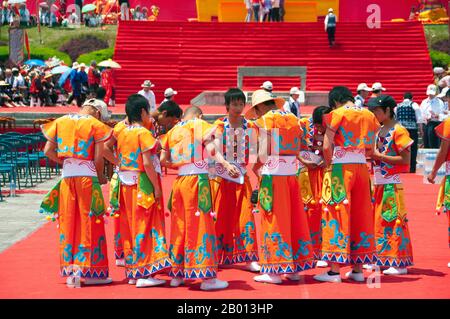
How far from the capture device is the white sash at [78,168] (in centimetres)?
941

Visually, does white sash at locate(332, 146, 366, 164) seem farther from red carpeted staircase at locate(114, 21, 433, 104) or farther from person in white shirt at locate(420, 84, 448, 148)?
red carpeted staircase at locate(114, 21, 433, 104)

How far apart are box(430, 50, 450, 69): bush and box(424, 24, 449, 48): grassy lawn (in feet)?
10.5

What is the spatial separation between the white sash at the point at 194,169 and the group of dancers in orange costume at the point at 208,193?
0.01 metres

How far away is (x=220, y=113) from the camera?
2600 centimetres

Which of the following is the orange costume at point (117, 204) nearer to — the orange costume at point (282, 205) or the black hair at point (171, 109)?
the black hair at point (171, 109)

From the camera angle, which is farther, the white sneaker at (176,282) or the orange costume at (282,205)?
the orange costume at (282,205)

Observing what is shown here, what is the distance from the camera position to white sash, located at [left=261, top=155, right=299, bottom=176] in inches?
375

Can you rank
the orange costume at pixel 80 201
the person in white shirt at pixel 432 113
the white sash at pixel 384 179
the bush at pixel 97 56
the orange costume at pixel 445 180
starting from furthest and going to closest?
the bush at pixel 97 56 < the person in white shirt at pixel 432 113 < the orange costume at pixel 445 180 < the white sash at pixel 384 179 < the orange costume at pixel 80 201

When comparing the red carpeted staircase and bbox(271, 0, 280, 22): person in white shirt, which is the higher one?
bbox(271, 0, 280, 22): person in white shirt

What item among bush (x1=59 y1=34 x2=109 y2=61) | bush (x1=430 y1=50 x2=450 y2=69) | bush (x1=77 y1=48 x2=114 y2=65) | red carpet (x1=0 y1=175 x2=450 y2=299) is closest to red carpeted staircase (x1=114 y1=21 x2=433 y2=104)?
bush (x1=430 y1=50 x2=450 y2=69)

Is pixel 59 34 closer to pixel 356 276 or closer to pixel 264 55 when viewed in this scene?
pixel 264 55

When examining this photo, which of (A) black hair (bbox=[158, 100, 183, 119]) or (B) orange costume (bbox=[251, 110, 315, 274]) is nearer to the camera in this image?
(B) orange costume (bbox=[251, 110, 315, 274])

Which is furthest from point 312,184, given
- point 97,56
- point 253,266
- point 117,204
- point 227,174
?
point 97,56

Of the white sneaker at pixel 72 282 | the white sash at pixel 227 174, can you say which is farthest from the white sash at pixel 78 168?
the white sash at pixel 227 174
